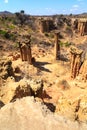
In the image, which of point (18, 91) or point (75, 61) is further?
point (75, 61)

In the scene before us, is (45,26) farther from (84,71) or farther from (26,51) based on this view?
(84,71)

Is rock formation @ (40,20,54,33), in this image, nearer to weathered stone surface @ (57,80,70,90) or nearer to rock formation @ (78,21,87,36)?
rock formation @ (78,21,87,36)

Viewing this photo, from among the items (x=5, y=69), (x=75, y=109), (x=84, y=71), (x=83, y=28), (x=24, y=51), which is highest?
(x=75, y=109)

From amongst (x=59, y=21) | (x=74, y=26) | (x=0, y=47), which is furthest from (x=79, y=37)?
(x=0, y=47)

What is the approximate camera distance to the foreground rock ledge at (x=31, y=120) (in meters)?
5.14

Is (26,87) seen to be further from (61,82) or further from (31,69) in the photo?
(31,69)

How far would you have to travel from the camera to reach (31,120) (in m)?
5.29

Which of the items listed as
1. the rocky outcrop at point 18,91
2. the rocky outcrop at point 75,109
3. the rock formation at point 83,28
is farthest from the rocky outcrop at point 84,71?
the rock formation at point 83,28

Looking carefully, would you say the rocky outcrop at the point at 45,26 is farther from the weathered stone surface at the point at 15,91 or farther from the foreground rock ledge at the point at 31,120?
the foreground rock ledge at the point at 31,120

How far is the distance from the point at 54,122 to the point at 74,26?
59283mm

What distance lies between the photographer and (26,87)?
13.7 meters

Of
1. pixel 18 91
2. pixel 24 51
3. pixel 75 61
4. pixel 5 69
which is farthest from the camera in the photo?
pixel 24 51

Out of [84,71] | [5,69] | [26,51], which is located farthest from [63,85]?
[26,51]

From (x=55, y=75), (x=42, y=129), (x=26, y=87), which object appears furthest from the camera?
(x=55, y=75)
